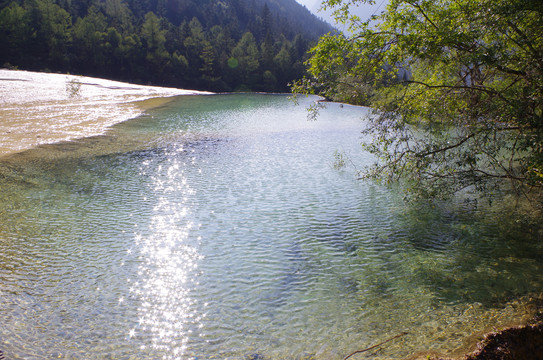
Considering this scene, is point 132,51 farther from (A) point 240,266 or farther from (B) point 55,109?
(A) point 240,266

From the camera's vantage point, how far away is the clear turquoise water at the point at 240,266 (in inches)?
268

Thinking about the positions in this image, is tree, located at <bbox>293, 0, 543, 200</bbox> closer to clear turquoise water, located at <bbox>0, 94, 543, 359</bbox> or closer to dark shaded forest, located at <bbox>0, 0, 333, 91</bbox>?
clear turquoise water, located at <bbox>0, 94, 543, 359</bbox>

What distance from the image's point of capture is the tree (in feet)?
27.8

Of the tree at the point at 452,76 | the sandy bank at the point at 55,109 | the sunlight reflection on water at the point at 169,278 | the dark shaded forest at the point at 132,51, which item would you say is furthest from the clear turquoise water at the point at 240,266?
the dark shaded forest at the point at 132,51

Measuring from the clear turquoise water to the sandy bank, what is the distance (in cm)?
737

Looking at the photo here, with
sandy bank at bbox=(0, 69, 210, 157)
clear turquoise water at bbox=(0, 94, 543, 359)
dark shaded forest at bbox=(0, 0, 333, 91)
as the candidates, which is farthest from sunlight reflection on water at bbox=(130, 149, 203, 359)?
dark shaded forest at bbox=(0, 0, 333, 91)

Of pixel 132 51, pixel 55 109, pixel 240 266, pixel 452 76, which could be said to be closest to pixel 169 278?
pixel 240 266

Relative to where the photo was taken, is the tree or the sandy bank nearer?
the tree

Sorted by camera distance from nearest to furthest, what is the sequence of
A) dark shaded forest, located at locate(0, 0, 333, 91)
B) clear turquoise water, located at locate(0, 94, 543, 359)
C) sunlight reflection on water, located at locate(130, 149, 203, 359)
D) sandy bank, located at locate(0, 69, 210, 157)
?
clear turquoise water, located at locate(0, 94, 543, 359)
sunlight reflection on water, located at locate(130, 149, 203, 359)
sandy bank, located at locate(0, 69, 210, 157)
dark shaded forest, located at locate(0, 0, 333, 91)

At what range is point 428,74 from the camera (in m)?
13.7

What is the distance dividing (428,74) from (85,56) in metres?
101

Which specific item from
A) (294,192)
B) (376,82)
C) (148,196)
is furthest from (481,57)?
(148,196)

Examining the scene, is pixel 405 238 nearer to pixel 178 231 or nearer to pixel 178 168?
pixel 178 231

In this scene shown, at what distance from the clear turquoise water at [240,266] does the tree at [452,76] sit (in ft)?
6.92
